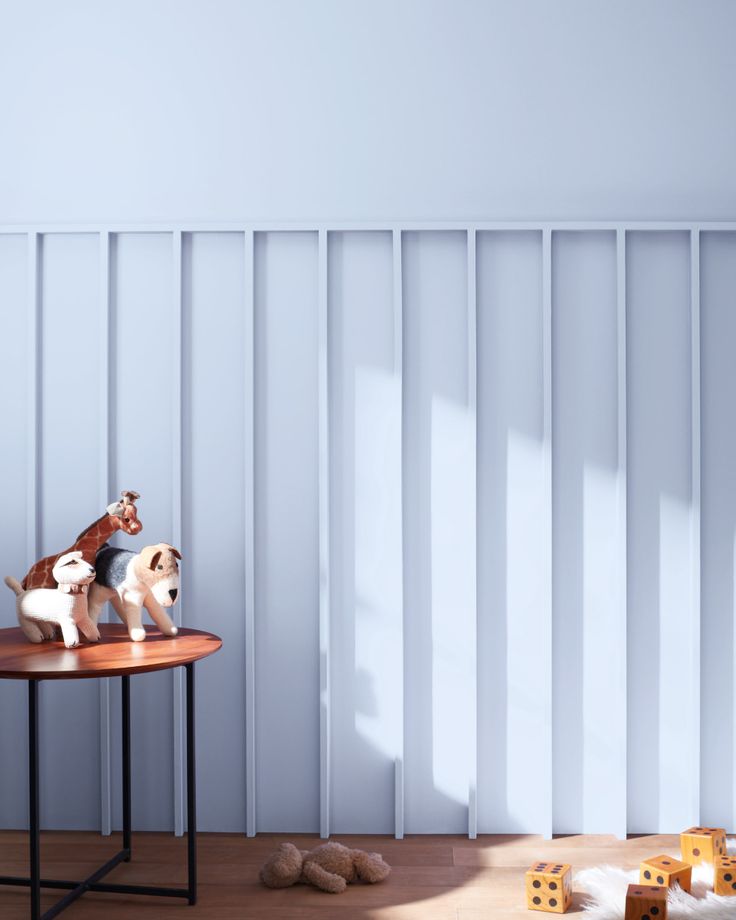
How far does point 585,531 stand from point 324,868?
116 centimetres

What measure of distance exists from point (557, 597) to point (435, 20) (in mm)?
1726

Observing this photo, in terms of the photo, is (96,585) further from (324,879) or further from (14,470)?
(324,879)

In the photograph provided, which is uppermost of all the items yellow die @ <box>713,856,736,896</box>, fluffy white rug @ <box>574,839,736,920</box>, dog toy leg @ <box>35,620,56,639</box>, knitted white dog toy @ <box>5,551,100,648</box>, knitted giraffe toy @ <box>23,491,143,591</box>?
knitted giraffe toy @ <box>23,491,143,591</box>

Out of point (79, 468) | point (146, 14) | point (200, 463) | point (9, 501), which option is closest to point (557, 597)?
point (200, 463)

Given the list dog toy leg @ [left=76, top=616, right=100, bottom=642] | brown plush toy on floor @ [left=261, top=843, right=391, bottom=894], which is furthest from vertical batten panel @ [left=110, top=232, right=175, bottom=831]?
brown plush toy on floor @ [left=261, top=843, right=391, bottom=894]

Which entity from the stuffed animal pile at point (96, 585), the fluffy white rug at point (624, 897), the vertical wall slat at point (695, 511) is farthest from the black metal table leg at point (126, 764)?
the vertical wall slat at point (695, 511)

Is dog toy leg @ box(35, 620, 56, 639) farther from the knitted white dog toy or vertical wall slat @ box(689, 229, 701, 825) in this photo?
vertical wall slat @ box(689, 229, 701, 825)

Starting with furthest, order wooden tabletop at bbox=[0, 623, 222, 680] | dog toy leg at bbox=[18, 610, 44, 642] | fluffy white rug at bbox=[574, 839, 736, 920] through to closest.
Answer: dog toy leg at bbox=[18, 610, 44, 642]
fluffy white rug at bbox=[574, 839, 736, 920]
wooden tabletop at bbox=[0, 623, 222, 680]

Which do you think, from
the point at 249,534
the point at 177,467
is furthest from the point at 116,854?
the point at 177,467

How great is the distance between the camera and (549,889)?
2074mm

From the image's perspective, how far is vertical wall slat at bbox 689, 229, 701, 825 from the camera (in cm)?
249

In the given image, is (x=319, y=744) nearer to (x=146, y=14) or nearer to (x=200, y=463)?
(x=200, y=463)

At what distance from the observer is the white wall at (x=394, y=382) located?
253cm

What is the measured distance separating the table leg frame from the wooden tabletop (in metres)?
0.06
